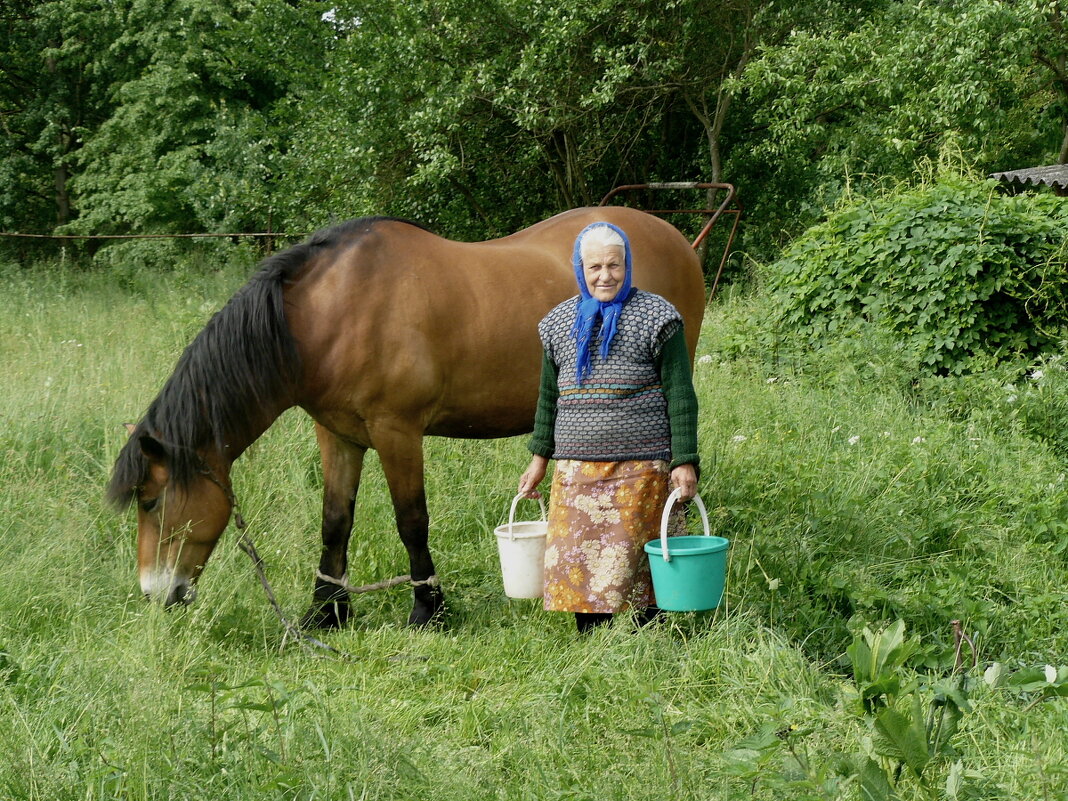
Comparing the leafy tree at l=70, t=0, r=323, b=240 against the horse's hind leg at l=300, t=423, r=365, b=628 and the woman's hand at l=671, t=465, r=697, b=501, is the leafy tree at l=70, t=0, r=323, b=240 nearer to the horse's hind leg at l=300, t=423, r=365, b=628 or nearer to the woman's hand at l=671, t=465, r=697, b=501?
the horse's hind leg at l=300, t=423, r=365, b=628

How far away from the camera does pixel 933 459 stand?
17.6ft

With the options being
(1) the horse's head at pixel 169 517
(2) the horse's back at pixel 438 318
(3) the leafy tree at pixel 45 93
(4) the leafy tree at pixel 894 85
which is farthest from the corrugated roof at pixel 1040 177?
(3) the leafy tree at pixel 45 93

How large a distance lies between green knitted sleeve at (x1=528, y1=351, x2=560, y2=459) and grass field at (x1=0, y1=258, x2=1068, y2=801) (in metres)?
0.70

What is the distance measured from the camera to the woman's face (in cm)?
325

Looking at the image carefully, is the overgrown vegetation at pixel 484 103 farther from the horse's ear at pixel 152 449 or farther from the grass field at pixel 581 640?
the horse's ear at pixel 152 449

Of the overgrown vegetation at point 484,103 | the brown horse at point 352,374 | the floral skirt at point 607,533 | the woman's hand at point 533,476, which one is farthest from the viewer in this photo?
the overgrown vegetation at point 484,103

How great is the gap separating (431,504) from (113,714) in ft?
8.22

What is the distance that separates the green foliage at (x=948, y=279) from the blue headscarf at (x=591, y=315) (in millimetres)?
4563

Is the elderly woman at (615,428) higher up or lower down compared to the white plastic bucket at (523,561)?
higher up

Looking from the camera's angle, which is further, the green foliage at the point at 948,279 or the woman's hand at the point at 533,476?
the green foliage at the point at 948,279

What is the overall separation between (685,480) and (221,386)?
1.77m

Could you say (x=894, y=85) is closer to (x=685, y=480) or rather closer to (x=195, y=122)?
(x=195, y=122)

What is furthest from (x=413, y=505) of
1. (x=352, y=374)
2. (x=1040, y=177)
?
(x=1040, y=177)

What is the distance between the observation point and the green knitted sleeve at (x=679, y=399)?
322 cm
